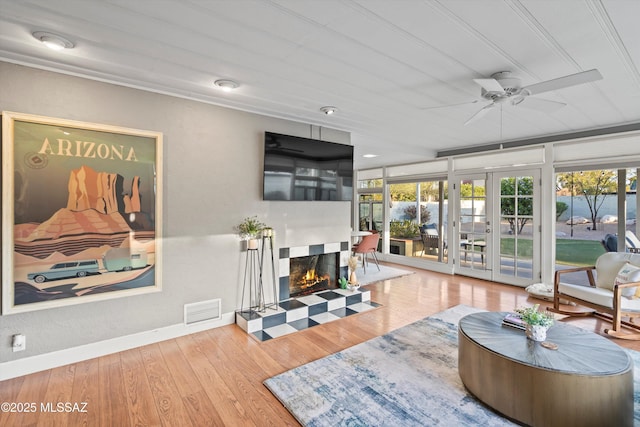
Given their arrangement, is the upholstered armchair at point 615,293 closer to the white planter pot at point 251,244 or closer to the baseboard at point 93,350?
the white planter pot at point 251,244

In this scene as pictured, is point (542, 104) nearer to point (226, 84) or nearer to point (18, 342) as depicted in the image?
point (226, 84)

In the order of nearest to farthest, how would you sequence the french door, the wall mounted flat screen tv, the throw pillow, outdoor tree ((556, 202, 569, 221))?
the throw pillow
the wall mounted flat screen tv
the french door
outdoor tree ((556, 202, 569, 221))

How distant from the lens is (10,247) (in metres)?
2.34

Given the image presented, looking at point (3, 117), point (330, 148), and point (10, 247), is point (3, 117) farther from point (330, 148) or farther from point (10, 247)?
point (330, 148)

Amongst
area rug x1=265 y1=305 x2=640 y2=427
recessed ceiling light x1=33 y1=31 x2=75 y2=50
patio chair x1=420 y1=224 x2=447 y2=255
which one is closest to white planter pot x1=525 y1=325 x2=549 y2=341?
area rug x1=265 y1=305 x2=640 y2=427

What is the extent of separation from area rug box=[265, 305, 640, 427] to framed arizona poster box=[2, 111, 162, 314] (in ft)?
5.80

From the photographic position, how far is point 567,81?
86.8 inches

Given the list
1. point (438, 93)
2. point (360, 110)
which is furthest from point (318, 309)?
point (438, 93)

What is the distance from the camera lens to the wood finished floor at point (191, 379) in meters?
1.96

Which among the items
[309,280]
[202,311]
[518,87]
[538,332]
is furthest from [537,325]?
[202,311]

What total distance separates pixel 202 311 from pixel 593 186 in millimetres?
9702

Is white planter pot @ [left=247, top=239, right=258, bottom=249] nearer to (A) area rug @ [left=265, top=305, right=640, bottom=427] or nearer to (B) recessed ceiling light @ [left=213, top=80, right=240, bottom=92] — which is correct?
(A) area rug @ [left=265, top=305, right=640, bottom=427]

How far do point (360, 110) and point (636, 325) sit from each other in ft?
12.5

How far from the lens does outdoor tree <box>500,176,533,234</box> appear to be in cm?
508
